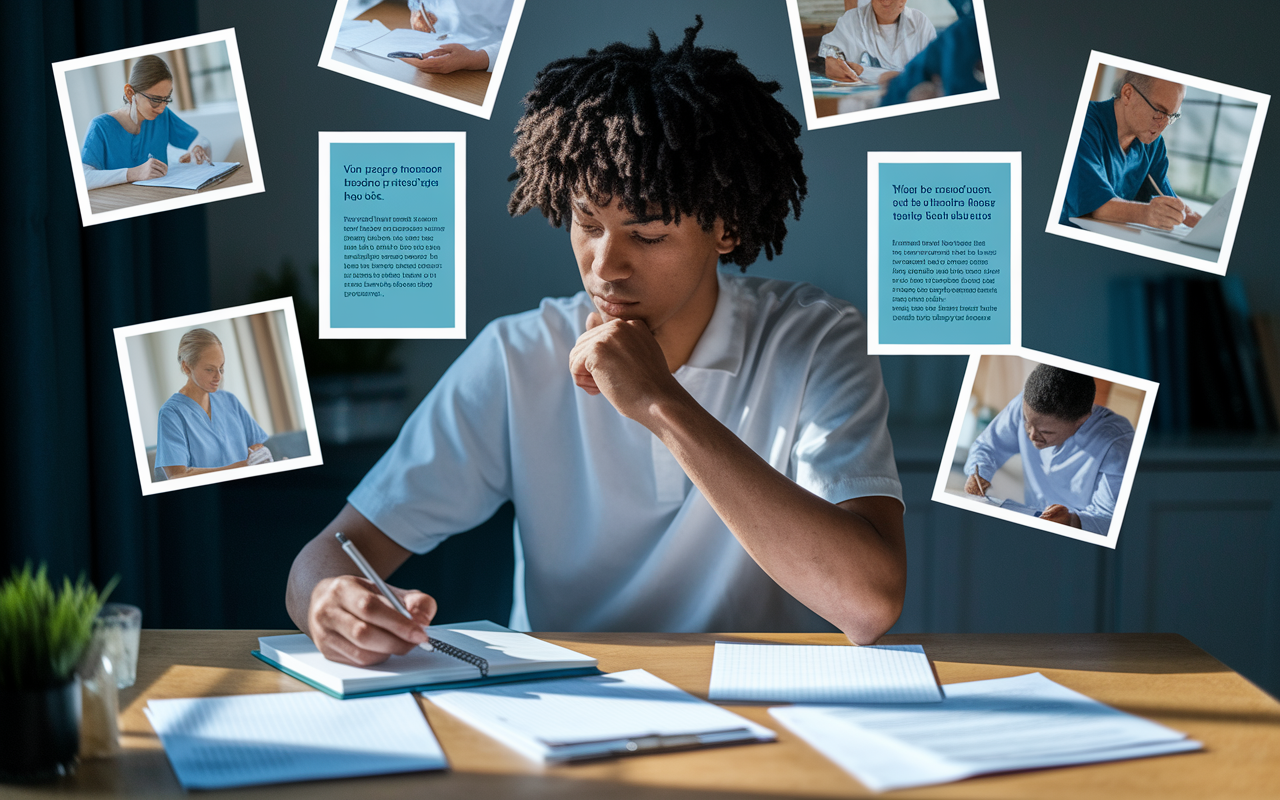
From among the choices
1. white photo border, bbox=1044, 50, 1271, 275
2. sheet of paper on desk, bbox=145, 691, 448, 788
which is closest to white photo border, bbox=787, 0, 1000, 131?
white photo border, bbox=1044, 50, 1271, 275

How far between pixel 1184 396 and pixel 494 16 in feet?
4.86

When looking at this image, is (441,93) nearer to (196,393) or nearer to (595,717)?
(196,393)

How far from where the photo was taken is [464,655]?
0.94 metres

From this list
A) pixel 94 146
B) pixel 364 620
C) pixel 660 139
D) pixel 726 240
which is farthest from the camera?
pixel 94 146

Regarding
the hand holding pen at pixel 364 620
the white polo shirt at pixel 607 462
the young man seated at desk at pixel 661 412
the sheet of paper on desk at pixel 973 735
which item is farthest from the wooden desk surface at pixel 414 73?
the sheet of paper on desk at pixel 973 735

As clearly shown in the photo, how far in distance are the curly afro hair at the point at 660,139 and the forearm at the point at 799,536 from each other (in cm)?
28

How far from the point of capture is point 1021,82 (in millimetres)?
2111

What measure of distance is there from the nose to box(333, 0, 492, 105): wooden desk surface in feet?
1.63

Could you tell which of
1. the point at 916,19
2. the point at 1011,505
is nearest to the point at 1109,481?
the point at 1011,505

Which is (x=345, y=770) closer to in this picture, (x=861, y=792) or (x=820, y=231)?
(x=861, y=792)

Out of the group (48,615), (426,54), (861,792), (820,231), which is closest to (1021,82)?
(820,231)

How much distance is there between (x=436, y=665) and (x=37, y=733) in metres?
0.32

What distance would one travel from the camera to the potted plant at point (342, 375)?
1895 mm

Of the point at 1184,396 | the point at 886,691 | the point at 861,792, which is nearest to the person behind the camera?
the point at 861,792
